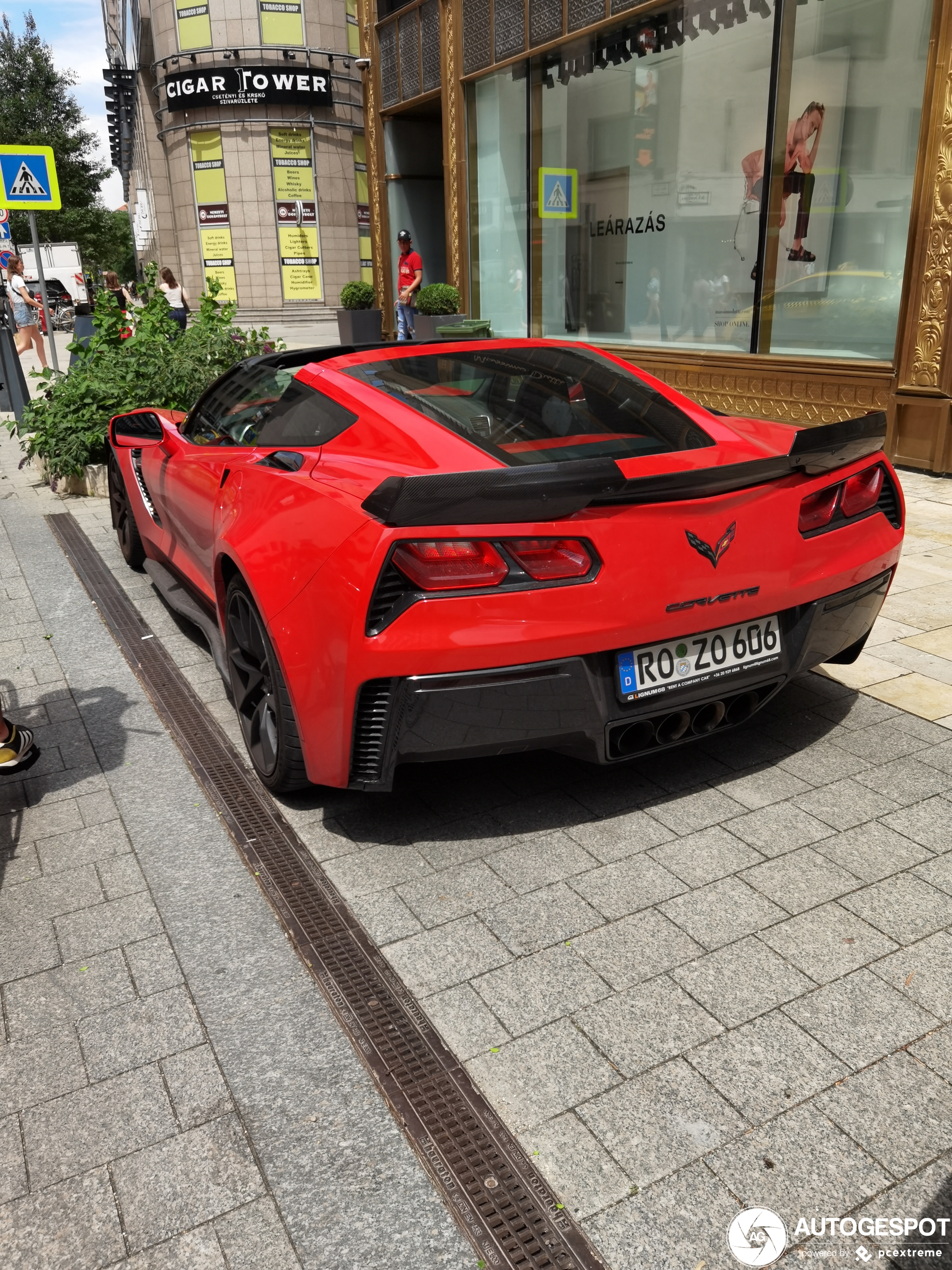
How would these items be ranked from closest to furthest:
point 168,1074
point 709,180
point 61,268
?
point 168,1074 → point 709,180 → point 61,268

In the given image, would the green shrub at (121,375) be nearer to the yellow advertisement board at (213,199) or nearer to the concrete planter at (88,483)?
the concrete planter at (88,483)

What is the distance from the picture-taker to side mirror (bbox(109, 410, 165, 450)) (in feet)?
17.5

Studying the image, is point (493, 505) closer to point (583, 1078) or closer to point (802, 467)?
point (802, 467)

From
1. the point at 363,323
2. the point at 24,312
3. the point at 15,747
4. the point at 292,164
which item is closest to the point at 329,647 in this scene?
the point at 15,747

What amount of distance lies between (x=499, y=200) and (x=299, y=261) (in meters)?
19.6

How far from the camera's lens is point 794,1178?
6.45ft

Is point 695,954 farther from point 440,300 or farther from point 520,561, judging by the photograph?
point 440,300

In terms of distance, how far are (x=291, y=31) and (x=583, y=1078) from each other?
112 ft

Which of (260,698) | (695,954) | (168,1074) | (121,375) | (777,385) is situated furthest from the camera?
(777,385)

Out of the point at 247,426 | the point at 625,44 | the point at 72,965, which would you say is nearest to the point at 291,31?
the point at 625,44

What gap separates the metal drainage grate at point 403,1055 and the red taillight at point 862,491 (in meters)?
2.11

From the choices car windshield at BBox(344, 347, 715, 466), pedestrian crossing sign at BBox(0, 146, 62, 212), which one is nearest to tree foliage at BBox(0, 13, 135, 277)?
pedestrian crossing sign at BBox(0, 146, 62, 212)

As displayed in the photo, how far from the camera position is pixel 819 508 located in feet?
10.9

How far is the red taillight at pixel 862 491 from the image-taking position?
137 inches
